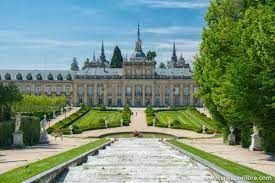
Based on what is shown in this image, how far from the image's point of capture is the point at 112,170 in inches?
442

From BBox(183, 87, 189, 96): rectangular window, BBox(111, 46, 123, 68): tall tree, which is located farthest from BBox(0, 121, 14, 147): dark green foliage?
BBox(111, 46, 123, 68): tall tree

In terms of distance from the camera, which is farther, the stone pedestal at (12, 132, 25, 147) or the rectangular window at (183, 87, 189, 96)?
the rectangular window at (183, 87, 189, 96)

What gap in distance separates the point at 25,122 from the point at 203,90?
920 centimetres

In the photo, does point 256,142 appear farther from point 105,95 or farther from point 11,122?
point 105,95

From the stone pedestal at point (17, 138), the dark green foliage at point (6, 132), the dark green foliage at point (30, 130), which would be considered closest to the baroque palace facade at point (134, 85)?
the dark green foliage at point (30, 130)

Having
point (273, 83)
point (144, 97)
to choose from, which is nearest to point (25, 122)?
point (273, 83)

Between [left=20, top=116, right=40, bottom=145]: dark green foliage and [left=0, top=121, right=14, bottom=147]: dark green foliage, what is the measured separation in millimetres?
1356

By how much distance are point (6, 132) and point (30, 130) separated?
3.59 metres

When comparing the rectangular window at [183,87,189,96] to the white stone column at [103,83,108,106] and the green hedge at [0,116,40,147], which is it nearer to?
the white stone column at [103,83,108,106]

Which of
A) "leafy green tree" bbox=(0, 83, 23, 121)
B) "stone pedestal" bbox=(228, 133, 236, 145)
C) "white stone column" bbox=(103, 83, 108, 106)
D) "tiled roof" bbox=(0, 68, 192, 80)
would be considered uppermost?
"tiled roof" bbox=(0, 68, 192, 80)

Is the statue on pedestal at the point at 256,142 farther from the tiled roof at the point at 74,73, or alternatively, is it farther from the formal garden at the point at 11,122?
the tiled roof at the point at 74,73

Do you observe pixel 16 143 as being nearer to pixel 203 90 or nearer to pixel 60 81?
pixel 203 90

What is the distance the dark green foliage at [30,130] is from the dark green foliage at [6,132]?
1.36 m

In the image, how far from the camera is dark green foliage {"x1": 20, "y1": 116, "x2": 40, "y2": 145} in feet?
87.1
